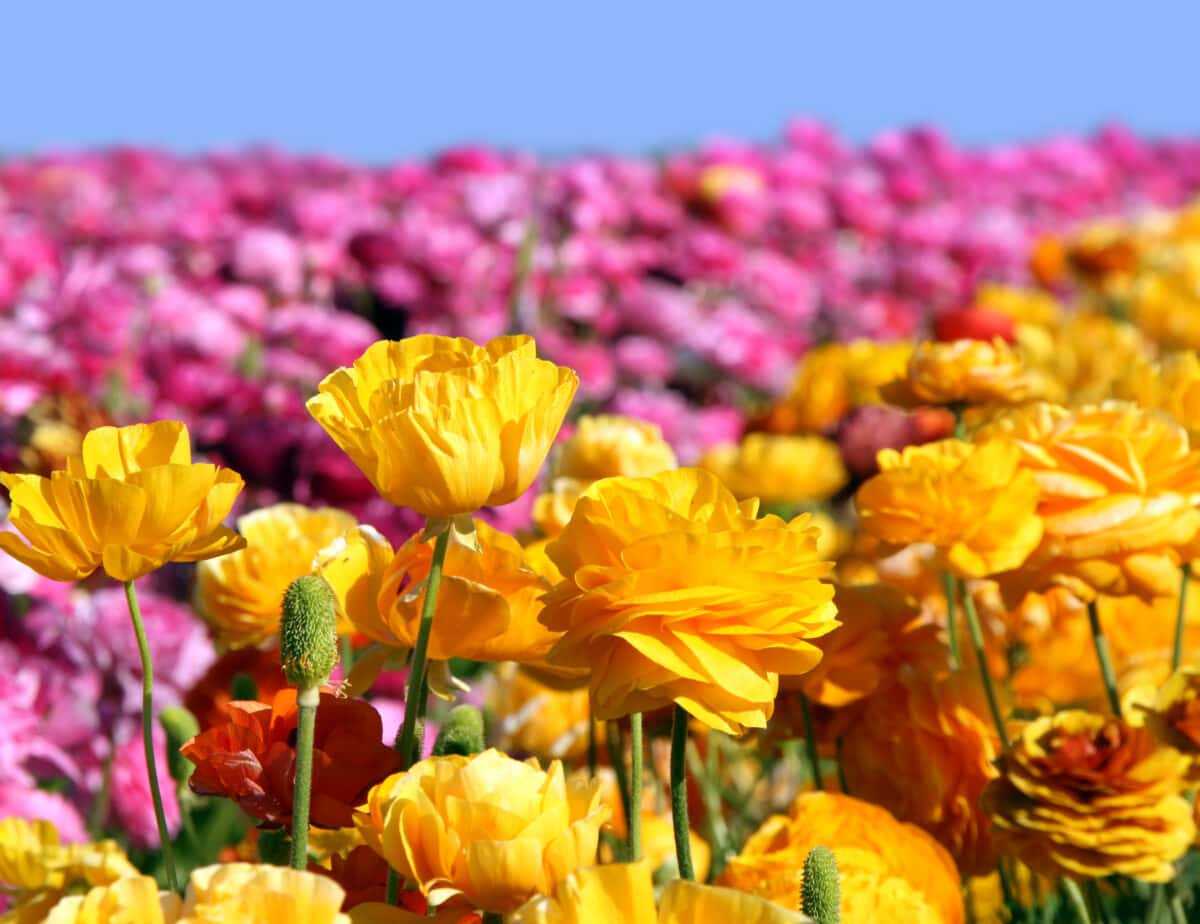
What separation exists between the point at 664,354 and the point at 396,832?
9.03ft

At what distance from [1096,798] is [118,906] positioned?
0.50 metres

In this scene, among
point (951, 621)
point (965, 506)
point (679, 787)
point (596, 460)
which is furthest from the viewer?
Result: point (596, 460)

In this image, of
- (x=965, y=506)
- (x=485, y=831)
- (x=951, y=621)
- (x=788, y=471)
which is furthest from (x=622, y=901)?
(x=788, y=471)

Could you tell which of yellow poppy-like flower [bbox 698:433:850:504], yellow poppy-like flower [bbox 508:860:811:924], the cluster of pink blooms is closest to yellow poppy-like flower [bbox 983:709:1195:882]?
yellow poppy-like flower [bbox 508:860:811:924]

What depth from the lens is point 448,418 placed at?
735 millimetres

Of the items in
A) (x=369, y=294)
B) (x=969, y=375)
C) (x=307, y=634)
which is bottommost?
(x=307, y=634)

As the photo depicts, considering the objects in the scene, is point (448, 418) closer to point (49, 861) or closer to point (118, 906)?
point (118, 906)

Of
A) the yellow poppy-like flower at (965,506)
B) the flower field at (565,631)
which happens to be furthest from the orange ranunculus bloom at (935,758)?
the yellow poppy-like flower at (965,506)

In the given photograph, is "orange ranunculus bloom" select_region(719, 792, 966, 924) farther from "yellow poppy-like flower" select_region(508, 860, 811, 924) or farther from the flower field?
"yellow poppy-like flower" select_region(508, 860, 811, 924)

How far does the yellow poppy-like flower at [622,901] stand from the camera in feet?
1.97

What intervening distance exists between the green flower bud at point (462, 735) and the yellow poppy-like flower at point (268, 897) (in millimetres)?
218

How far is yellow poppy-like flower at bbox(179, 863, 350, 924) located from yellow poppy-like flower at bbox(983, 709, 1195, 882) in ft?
1.43

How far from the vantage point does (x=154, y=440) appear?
0.82m

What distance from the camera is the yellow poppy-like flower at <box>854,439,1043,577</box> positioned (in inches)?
40.7
